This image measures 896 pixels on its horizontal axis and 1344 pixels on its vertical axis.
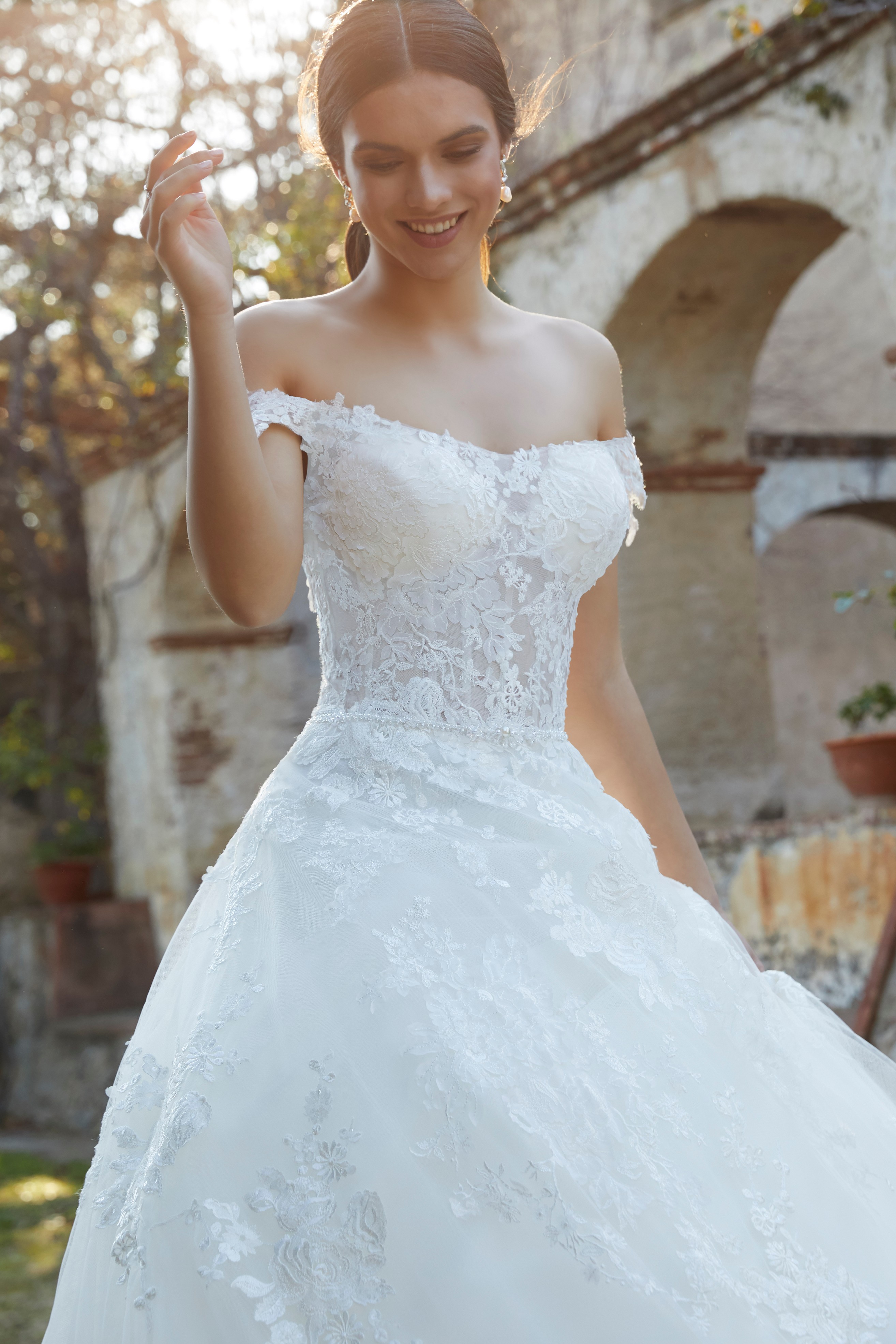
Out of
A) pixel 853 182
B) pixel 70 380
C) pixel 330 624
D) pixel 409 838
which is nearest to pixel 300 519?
pixel 330 624

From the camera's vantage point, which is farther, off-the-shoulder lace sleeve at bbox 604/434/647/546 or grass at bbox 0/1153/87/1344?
grass at bbox 0/1153/87/1344

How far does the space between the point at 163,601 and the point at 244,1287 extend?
7.97 m

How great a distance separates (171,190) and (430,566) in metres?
0.53

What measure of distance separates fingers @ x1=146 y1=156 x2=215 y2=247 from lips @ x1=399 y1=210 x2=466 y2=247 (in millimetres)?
322

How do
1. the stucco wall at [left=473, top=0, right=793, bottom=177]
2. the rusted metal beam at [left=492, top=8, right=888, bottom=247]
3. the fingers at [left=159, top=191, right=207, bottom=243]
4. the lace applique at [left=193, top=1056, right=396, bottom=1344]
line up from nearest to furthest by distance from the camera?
the lace applique at [left=193, top=1056, right=396, bottom=1344] → the fingers at [left=159, top=191, right=207, bottom=243] → the rusted metal beam at [left=492, top=8, right=888, bottom=247] → the stucco wall at [left=473, top=0, right=793, bottom=177]

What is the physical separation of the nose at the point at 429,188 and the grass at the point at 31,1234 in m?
3.17

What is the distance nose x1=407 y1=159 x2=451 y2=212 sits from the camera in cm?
165

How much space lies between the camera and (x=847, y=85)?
463 centimetres

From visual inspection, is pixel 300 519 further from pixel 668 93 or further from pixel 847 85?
pixel 668 93

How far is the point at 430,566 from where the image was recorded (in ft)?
5.59

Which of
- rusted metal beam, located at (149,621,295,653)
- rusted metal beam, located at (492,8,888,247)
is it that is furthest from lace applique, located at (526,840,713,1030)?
rusted metal beam, located at (149,621,295,653)

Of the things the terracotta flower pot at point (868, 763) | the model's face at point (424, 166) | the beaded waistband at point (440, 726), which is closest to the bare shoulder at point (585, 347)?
the model's face at point (424, 166)
